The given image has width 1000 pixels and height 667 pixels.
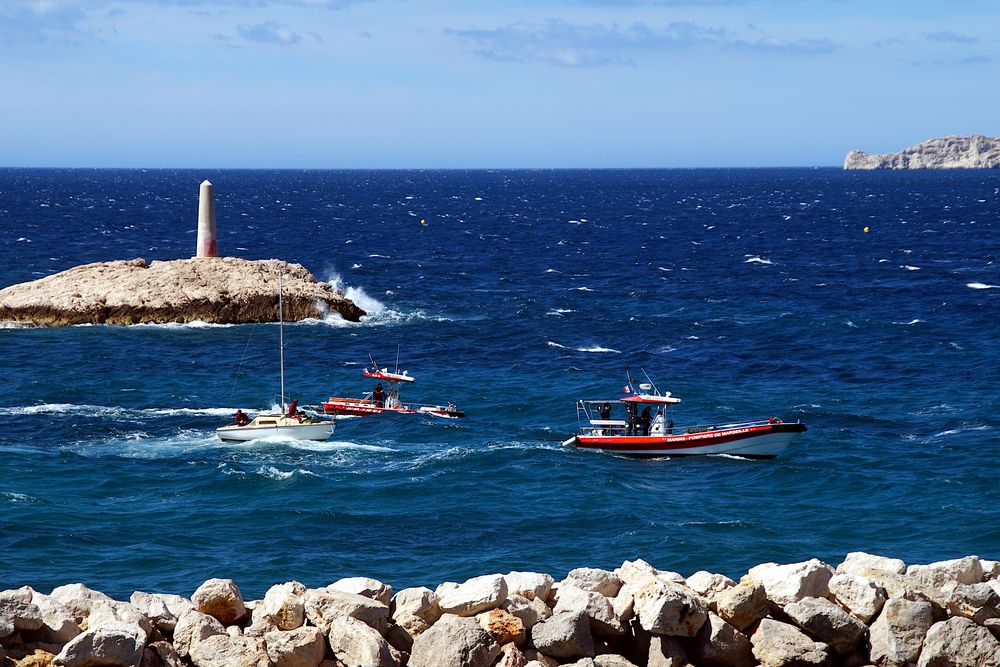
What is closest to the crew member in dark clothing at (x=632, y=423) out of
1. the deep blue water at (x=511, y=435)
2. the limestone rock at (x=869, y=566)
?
the deep blue water at (x=511, y=435)

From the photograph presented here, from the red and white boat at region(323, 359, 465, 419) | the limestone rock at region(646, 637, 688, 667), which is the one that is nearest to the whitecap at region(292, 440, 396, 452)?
the red and white boat at region(323, 359, 465, 419)

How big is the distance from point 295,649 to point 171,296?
6183 centimetres

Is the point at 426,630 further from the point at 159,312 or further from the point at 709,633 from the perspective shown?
the point at 159,312

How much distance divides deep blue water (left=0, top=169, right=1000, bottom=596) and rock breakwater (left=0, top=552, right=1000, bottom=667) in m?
12.3

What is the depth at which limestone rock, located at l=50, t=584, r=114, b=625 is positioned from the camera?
19.3 meters

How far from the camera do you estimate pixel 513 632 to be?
1914cm

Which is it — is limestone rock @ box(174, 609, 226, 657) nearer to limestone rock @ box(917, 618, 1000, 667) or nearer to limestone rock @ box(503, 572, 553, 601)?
limestone rock @ box(503, 572, 553, 601)

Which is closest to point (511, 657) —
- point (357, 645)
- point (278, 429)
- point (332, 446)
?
point (357, 645)

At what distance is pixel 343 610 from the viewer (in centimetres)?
1927

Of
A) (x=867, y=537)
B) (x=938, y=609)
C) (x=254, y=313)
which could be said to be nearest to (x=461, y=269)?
(x=254, y=313)

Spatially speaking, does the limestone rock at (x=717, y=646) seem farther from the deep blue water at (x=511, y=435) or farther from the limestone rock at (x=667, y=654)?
the deep blue water at (x=511, y=435)

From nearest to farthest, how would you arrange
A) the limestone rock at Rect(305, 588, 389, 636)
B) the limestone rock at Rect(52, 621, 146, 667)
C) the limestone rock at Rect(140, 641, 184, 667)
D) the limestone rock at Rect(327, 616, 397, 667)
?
the limestone rock at Rect(52, 621, 146, 667), the limestone rock at Rect(140, 641, 184, 667), the limestone rock at Rect(327, 616, 397, 667), the limestone rock at Rect(305, 588, 389, 636)

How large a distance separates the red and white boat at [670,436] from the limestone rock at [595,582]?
27.9m

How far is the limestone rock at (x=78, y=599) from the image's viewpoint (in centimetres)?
1931
